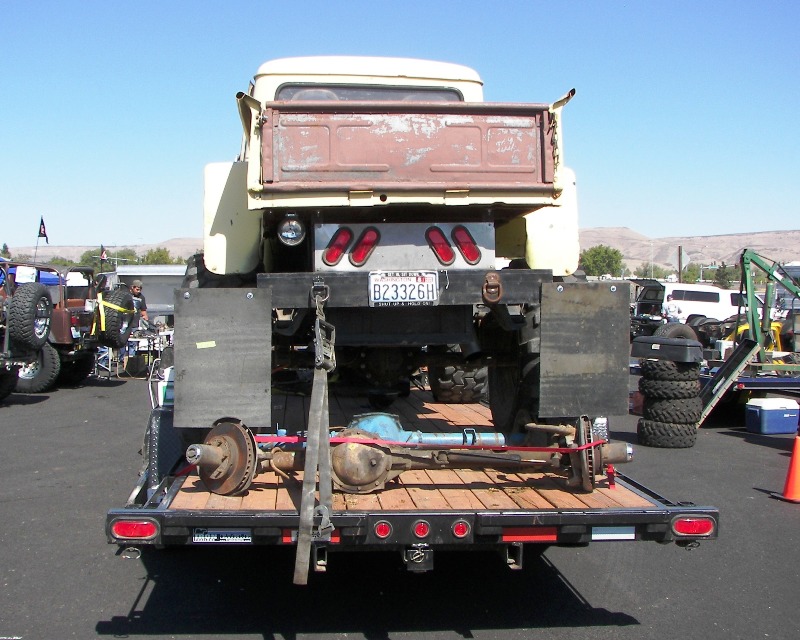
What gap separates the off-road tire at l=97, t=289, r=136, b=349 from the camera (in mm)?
17000

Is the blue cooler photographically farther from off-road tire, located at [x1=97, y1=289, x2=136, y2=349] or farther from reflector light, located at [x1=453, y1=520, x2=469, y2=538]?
off-road tire, located at [x1=97, y1=289, x2=136, y2=349]

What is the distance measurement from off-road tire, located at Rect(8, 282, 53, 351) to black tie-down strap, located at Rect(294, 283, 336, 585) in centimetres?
1051

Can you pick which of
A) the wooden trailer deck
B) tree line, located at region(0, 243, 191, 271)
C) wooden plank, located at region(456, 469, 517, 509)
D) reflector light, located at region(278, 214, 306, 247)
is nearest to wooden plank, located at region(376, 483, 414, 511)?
the wooden trailer deck

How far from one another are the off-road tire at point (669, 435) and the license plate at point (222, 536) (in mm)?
7188

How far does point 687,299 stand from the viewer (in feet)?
99.5

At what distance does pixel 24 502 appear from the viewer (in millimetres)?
7066

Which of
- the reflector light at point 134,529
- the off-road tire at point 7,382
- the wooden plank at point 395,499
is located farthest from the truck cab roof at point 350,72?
the off-road tire at point 7,382

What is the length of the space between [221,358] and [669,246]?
138 m

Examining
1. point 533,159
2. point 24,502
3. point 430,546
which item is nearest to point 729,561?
point 430,546

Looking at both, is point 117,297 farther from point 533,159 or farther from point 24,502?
point 533,159

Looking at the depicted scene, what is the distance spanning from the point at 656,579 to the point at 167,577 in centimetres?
311

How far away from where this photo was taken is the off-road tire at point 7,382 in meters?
13.7

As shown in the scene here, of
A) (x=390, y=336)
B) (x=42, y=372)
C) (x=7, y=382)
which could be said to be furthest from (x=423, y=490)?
(x=42, y=372)

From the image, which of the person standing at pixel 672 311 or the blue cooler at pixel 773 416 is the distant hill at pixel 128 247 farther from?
the blue cooler at pixel 773 416
